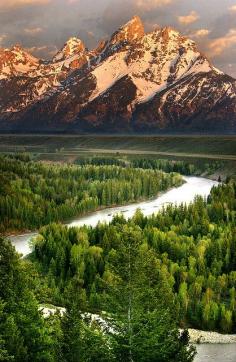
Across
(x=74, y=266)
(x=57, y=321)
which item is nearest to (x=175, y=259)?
(x=74, y=266)

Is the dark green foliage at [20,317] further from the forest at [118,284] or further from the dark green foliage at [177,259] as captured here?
the dark green foliage at [177,259]

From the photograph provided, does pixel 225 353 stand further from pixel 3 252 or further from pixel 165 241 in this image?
pixel 165 241

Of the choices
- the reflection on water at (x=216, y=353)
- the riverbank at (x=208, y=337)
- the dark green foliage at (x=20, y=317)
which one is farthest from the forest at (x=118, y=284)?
the reflection on water at (x=216, y=353)

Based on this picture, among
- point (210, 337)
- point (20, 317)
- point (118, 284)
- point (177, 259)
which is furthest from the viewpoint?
point (177, 259)

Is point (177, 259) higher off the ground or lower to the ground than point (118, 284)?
lower

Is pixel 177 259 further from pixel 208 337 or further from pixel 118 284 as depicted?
pixel 118 284

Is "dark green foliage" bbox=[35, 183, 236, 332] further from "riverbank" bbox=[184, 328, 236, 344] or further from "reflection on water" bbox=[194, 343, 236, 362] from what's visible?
"reflection on water" bbox=[194, 343, 236, 362]

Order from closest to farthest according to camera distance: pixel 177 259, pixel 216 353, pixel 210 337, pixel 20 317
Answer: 1. pixel 20 317
2. pixel 216 353
3. pixel 210 337
4. pixel 177 259

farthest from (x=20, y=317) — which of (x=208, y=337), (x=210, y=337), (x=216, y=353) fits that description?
(x=210, y=337)

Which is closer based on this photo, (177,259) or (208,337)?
(208,337)

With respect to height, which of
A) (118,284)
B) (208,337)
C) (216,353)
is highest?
(118,284)
